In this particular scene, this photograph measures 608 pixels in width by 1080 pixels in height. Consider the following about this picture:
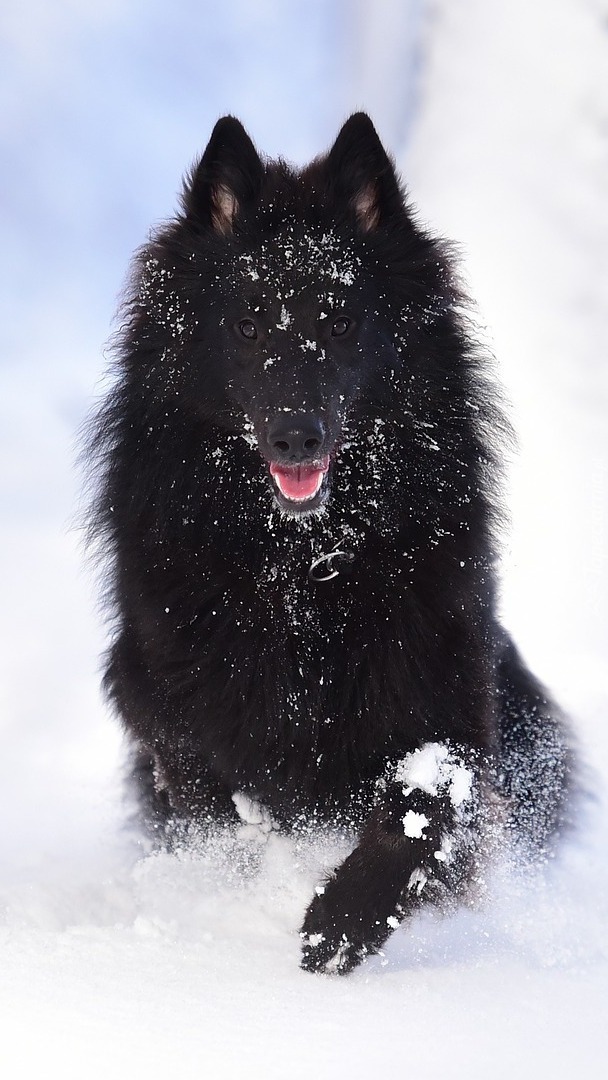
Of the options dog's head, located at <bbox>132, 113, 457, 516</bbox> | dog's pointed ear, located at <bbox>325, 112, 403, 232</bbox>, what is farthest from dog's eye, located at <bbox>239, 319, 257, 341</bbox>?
dog's pointed ear, located at <bbox>325, 112, 403, 232</bbox>

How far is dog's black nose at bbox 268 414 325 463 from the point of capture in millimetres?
3400

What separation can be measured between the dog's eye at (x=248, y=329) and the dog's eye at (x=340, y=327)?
283mm

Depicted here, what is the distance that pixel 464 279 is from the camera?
4258 millimetres

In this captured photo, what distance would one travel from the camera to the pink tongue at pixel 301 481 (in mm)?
3590

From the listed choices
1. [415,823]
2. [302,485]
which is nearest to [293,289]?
[302,485]

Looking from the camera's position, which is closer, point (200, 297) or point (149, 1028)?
point (149, 1028)

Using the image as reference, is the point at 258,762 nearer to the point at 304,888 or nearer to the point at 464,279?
the point at 304,888

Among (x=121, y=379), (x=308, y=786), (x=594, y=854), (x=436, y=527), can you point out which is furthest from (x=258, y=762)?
(x=594, y=854)

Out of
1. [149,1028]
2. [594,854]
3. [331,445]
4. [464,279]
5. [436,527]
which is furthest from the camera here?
[594,854]

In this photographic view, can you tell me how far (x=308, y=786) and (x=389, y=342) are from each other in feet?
5.37

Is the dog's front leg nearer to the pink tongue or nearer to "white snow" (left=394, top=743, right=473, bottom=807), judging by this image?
"white snow" (left=394, top=743, right=473, bottom=807)

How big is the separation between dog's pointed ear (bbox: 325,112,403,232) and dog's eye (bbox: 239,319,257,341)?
0.61m

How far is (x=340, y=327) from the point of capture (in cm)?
375

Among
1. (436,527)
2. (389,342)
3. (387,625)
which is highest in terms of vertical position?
(389,342)
